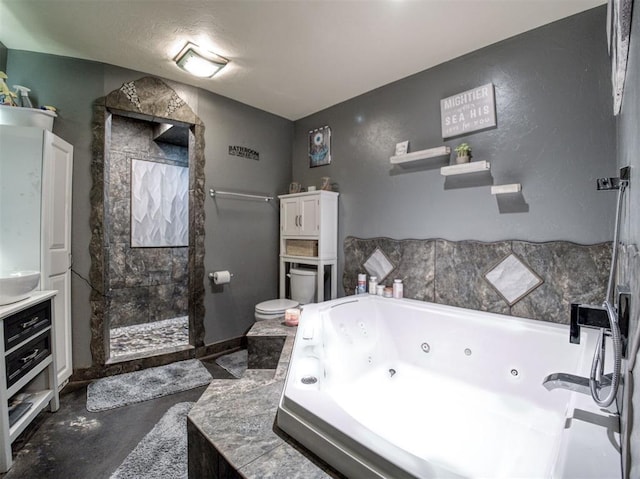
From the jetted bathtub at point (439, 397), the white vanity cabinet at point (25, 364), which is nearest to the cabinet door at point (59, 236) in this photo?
the white vanity cabinet at point (25, 364)

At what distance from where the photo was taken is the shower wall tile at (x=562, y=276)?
1.63 metres

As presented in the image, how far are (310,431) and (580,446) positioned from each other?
0.75 meters

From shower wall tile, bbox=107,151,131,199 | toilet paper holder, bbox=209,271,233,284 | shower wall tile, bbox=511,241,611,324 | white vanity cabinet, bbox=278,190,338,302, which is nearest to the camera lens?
shower wall tile, bbox=511,241,611,324

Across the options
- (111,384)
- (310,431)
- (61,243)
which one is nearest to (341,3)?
(310,431)

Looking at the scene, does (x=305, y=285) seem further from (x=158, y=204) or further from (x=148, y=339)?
(x=158, y=204)

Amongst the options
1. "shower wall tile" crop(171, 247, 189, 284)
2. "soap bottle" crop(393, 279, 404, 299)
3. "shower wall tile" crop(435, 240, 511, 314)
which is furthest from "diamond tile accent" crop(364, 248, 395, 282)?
"shower wall tile" crop(171, 247, 189, 284)

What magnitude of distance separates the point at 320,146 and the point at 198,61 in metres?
1.37

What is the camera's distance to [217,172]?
2783 mm

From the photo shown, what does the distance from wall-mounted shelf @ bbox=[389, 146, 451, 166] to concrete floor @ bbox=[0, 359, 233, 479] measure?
2.35 metres

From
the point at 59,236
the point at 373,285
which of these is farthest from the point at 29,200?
the point at 373,285

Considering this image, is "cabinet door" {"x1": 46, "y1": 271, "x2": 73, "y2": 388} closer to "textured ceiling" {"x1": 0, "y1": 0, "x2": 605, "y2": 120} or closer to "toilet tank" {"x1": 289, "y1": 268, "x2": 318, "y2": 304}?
"textured ceiling" {"x1": 0, "y1": 0, "x2": 605, "y2": 120}

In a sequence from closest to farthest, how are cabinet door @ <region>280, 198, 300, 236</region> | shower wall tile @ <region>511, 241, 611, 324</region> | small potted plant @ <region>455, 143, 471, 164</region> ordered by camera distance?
shower wall tile @ <region>511, 241, 611, 324</region>, small potted plant @ <region>455, 143, 471, 164</region>, cabinet door @ <region>280, 198, 300, 236</region>

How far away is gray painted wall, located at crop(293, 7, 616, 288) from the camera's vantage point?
65.7 inches

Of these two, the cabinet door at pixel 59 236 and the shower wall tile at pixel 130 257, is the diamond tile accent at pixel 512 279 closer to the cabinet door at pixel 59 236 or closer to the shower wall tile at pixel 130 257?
the cabinet door at pixel 59 236
